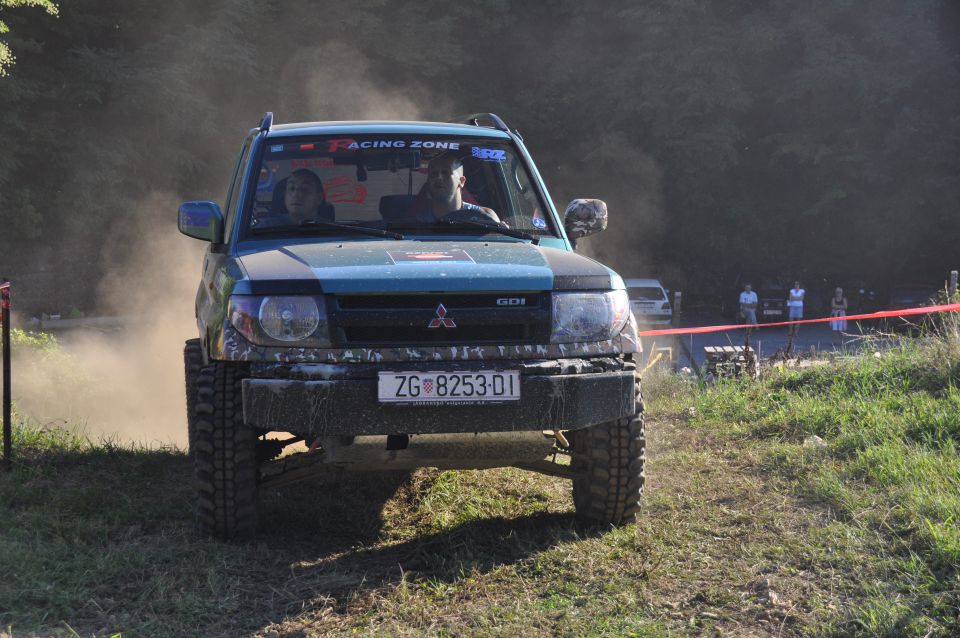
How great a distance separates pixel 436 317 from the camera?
4.51 m

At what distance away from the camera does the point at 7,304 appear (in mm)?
6414

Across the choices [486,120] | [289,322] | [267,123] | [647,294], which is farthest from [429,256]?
[647,294]

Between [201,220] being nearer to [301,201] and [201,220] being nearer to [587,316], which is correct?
[301,201]

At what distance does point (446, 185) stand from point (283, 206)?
0.92 meters

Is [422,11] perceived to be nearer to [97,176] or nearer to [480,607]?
[97,176]

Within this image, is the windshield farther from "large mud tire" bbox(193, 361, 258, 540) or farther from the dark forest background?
the dark forest background

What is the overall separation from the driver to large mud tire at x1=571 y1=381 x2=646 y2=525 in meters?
1.39

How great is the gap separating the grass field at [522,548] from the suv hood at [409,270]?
1.20m

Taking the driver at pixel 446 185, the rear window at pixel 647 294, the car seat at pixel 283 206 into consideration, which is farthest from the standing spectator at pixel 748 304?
the car seat at pixel 283 206

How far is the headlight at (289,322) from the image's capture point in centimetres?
443

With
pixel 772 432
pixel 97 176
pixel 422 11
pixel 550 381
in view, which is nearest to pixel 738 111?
pixel 422 11

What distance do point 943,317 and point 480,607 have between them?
6328mm

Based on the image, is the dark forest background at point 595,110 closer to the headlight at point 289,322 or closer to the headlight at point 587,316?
the headlight at point 289,322

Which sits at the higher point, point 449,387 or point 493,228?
point 493,228
